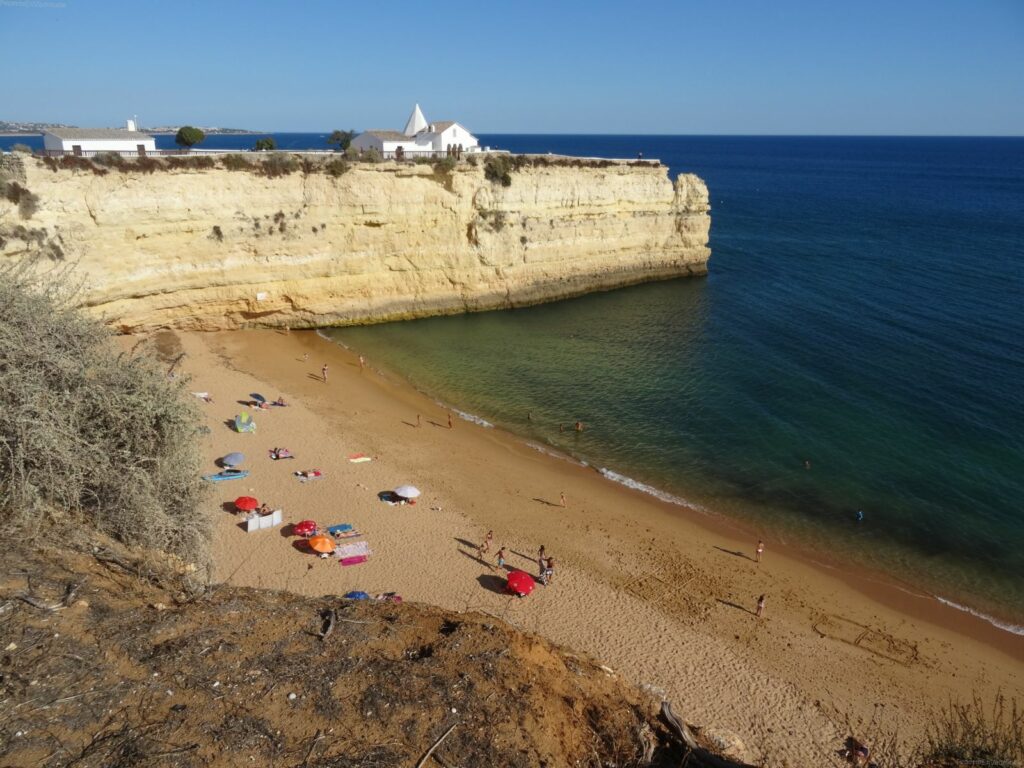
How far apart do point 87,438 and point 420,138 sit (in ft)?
134

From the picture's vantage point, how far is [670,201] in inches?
1721

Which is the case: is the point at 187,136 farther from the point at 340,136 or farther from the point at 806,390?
the point at 806,390

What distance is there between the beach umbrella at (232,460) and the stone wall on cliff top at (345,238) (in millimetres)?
9534

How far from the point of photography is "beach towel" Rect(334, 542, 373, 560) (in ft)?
52.1

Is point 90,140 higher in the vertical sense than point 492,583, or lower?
higher

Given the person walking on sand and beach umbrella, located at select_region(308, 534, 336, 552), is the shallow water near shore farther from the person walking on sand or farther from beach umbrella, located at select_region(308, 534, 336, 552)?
beach umbrella, located at select_region(308, 534, 336, 552)

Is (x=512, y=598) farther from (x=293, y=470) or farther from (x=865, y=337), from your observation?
(x=865, y=337)

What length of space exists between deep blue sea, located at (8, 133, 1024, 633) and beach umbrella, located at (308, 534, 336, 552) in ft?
31.2

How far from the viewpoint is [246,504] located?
17031 mm

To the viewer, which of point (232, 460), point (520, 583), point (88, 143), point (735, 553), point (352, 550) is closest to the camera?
point (520, 583)

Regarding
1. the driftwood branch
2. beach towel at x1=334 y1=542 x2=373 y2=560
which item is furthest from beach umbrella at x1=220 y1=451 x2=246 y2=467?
the driftwood branch

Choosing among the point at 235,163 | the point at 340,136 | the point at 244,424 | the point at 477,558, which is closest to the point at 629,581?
the point at 477,558

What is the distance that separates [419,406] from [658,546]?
1188 cm

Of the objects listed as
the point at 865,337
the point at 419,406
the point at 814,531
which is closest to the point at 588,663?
the point at 814,531
